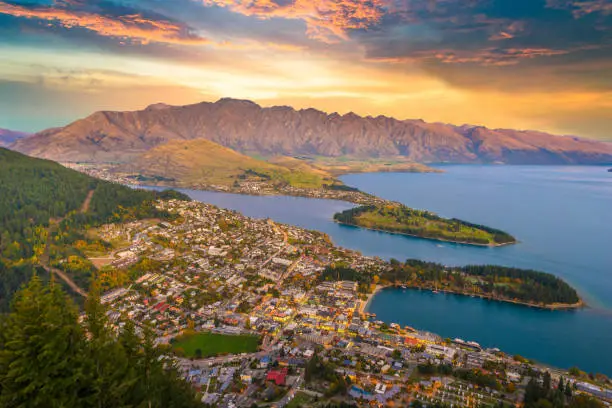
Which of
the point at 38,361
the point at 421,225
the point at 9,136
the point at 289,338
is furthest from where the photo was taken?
the point at 9,136

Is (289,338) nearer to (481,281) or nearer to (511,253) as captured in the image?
(481,281)

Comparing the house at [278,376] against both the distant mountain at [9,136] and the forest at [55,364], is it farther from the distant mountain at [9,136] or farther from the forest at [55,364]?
the distant mountain at [9,136]

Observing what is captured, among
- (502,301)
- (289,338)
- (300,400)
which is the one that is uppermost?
(502,301)

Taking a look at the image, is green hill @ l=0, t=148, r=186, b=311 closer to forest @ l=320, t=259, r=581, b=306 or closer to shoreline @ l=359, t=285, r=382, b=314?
shoreline @ l=359, t=285, r=382, b=314

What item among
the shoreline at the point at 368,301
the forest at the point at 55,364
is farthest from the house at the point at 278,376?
the forest at the point at 55,364

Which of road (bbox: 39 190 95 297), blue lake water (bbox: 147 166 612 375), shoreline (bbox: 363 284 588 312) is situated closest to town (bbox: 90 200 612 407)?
shoreline (bbox: 363 284 588 312)

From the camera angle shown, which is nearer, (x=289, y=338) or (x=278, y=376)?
(x=278, y=376)

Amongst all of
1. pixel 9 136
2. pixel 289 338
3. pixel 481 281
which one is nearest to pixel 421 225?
pixel 481 281
